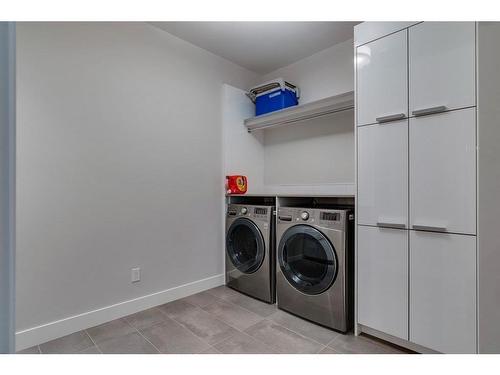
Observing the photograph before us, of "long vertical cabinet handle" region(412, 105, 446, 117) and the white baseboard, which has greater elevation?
"long vertical cabinet handle" region(412, 105, 446, 117)

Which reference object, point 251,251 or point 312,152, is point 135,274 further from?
point 312,152

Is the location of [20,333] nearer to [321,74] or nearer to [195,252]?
[195,252]

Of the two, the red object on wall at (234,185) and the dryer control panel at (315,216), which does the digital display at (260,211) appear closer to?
the dryer control panel at (315,216)

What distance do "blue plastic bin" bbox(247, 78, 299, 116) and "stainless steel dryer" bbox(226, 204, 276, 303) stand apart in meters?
1.14

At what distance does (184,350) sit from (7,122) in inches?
65.7

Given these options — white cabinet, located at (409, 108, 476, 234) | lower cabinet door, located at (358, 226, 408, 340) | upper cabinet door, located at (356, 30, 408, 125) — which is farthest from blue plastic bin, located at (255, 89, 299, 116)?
lower cabinet door, located at (358, 226, 408, 340)

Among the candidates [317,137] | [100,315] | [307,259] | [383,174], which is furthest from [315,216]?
[100,315]

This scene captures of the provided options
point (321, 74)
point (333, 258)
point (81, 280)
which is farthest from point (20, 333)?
point (321, 74)

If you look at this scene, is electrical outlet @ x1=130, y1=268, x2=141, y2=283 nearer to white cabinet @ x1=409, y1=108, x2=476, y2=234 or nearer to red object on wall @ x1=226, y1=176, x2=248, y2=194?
red object on wall @ x1=226, y1=176, x2=248, y2=194

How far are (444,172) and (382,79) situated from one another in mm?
696

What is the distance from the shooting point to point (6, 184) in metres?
0.43

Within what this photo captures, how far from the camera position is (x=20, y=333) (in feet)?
5.54

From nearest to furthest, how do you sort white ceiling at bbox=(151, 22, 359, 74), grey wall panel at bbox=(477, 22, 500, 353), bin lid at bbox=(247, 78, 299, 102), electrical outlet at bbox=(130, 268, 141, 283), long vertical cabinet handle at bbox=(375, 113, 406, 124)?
grey wall panel at bbox=(477, 22, 500, 353)
long vertical cabinet handle at bbox=(375, 113, 406, 124)
electrical outlet at bbox=(130, 268, 141, 283)
white ceiling at bbox=(151, 22, 359, 74)
bin lid at bbox=(247, 78, 299, 102)

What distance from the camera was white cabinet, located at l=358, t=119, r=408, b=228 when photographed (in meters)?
1.63
